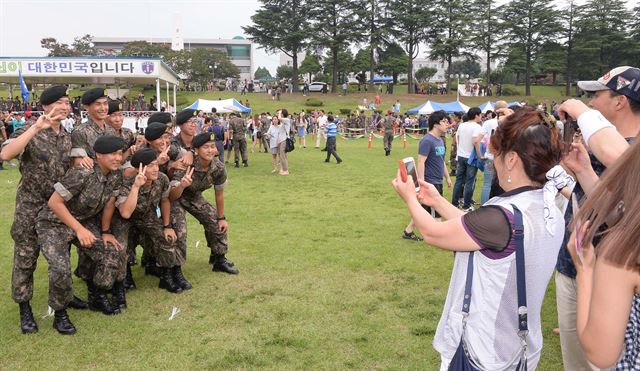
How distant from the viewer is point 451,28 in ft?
190

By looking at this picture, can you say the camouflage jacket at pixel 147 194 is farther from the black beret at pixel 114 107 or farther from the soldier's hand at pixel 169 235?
the black beret at pixel 114 107

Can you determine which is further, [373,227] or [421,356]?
[373,227]

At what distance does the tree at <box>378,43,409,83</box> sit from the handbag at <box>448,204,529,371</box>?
60.8 meters

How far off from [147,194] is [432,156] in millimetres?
4439

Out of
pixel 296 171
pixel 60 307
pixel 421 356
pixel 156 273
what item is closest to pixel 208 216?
pixel 156 273

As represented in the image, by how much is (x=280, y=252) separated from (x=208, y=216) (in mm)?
1578

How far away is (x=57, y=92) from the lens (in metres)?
4.58

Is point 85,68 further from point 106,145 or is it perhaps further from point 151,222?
point 106,145

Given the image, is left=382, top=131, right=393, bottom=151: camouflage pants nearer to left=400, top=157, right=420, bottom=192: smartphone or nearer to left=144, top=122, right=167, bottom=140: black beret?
left=144, top=122, right=167, bottom=140: black beret

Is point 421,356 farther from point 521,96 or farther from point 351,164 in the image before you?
point 521,96

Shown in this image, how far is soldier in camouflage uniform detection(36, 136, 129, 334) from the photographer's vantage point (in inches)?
176

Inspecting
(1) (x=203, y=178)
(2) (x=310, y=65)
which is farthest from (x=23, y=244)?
(2) (x=310, y=65)

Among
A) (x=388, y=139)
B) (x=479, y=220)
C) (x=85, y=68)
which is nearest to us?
(x=479, y=220)

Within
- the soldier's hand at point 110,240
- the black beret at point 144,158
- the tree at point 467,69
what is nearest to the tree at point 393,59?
the tree at point 467,69
